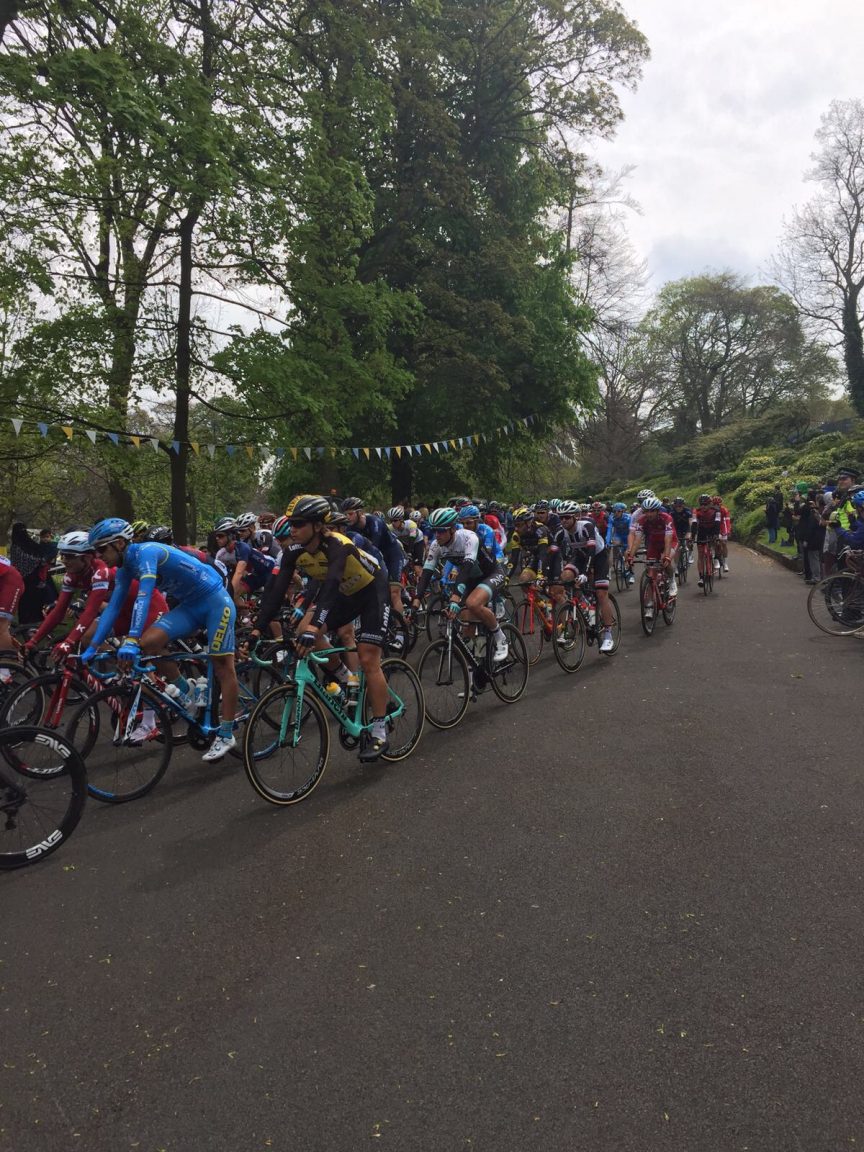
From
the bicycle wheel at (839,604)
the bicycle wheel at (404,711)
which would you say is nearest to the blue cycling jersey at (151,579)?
the bicycle wheel at (404,711)

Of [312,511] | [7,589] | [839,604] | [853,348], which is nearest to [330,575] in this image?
[312,511]

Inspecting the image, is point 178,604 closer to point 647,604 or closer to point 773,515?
point 647,604

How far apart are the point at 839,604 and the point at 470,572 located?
592cm

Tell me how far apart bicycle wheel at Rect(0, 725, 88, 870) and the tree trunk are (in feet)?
145

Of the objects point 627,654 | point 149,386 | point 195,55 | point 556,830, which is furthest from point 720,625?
point 195,55

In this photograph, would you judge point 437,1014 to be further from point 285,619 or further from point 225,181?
point 225,181

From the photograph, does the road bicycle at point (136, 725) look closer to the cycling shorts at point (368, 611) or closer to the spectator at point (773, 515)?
the cycling shorts at point (368, 611)

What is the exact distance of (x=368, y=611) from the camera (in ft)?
18.5

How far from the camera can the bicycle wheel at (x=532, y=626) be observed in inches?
361

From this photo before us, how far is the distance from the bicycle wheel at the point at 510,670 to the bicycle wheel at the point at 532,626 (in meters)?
1.20

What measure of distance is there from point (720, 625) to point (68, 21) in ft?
48.0

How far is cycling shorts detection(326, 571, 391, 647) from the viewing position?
5.60m

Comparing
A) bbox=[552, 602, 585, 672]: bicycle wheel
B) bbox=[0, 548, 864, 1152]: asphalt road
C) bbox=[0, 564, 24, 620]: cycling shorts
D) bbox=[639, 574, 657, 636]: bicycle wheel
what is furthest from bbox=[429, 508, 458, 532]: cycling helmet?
bbox=[639, 574, 657, 636]: bicycle wheel

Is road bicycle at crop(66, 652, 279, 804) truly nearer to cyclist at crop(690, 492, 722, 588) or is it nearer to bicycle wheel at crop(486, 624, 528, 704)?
bicycle wheel at crop(486, 624, 528, 704)
